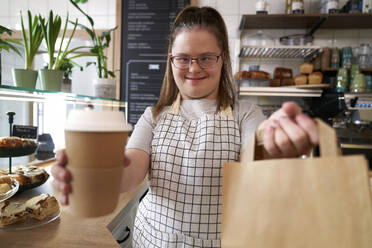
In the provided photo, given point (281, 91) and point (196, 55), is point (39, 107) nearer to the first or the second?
point (196, 55)

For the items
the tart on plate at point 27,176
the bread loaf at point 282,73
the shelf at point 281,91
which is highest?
the bread loaf at point 282,73

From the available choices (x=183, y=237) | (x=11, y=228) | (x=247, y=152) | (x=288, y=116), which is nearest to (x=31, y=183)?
(x=11, y=228)

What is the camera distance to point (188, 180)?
910mm

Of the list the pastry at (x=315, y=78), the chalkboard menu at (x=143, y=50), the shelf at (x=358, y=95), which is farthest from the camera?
the chalkboard menu at (x=143, y=50)

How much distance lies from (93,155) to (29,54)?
1.08 meters

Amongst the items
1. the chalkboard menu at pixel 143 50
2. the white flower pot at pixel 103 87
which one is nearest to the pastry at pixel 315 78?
the chalkboard menu at pixel 143 50

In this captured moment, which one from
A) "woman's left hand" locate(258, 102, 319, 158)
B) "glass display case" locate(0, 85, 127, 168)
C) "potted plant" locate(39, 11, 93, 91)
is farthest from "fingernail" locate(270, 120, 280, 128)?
"potted plant" locate(39, 11, 93, 91)

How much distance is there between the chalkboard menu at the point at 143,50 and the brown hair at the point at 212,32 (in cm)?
190

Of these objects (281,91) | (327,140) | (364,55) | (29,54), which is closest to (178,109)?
(327,140)

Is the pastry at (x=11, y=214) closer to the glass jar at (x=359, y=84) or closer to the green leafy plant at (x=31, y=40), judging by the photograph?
the green leafy plant at (x=31, y=40)

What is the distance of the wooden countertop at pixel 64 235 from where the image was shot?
2.46 ft

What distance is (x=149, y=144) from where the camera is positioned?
98 centimetres

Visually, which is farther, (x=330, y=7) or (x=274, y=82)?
(x=274, y=82)

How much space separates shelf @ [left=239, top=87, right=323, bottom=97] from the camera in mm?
2457
